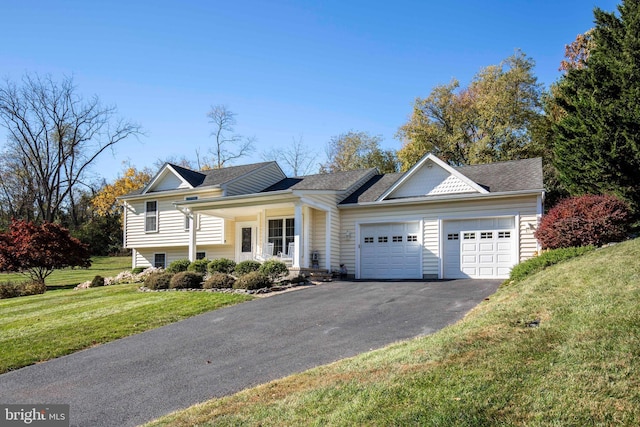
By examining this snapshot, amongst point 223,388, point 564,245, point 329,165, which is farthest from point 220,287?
point 329,165

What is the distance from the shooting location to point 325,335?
9.61 meters

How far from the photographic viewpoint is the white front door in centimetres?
2223

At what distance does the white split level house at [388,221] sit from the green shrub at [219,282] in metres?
2.67

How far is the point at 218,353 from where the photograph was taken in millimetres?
8953

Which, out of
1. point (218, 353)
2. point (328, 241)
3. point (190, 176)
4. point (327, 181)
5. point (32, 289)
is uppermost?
point (190, 176)

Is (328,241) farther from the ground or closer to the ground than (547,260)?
farther from the ground

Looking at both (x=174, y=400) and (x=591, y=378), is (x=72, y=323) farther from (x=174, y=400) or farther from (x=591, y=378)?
(x=591, y=378)

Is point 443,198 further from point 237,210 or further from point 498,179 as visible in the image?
point 237,210

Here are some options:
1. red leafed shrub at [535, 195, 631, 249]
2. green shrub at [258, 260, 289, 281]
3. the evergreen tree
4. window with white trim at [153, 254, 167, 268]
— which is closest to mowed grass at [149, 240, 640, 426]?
red leafed shrub at [535, 195, 631, 249]

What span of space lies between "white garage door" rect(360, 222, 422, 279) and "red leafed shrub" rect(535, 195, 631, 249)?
5.10 meters

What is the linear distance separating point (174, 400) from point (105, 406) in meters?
0.95

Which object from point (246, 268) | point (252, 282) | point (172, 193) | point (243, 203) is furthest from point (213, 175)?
point (252, 282)

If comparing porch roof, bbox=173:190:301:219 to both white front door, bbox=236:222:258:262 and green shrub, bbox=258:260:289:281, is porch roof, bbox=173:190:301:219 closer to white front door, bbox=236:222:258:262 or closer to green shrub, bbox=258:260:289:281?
white front door, bbox=236:222:258:262

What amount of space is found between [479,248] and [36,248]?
18914 millimetres
